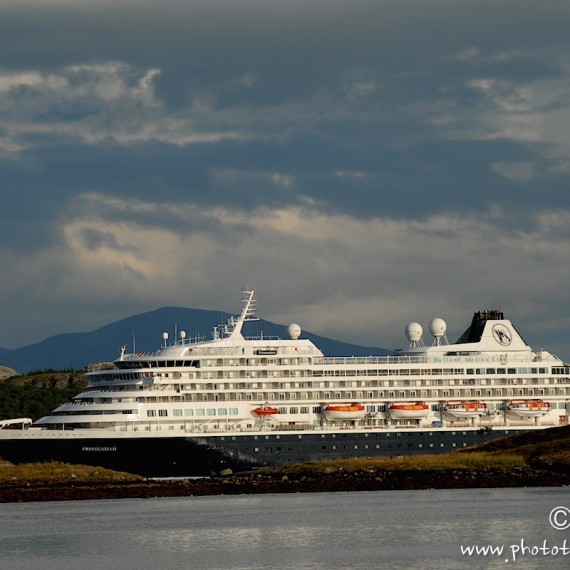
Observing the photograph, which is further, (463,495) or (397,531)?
(463,495)

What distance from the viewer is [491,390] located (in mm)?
101125

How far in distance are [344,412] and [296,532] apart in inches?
1616

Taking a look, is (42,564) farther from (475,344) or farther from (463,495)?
(475,344)

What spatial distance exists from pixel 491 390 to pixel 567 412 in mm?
6957

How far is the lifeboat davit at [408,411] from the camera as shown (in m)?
97.5

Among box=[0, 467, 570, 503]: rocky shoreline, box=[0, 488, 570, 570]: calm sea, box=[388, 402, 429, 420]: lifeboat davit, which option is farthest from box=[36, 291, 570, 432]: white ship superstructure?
box=[0, 488, 570, 570]: calm sea

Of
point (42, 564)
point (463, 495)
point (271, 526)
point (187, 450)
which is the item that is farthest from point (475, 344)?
point (42, 564)

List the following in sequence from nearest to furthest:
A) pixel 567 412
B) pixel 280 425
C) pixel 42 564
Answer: pixel 42 564
pixel 280 425
pixel 567 412

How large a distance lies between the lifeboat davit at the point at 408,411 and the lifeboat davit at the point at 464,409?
233 cm

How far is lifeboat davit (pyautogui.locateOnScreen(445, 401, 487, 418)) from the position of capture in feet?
326

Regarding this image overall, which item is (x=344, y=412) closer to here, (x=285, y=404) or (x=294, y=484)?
(x=285, y=404)

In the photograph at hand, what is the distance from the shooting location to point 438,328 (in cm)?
10425

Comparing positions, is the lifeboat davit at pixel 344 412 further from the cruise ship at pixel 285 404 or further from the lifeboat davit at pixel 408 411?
the lifeboat davit at pixel 408 411

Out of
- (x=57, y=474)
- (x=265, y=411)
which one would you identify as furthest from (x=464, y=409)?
(x=57, y=474)
